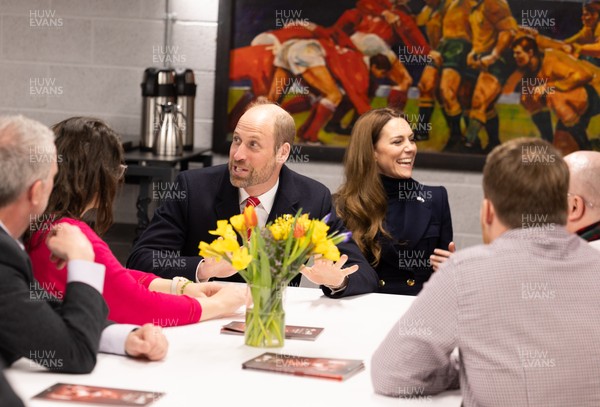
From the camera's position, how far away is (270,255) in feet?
7.48

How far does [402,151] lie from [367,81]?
115 centimetres

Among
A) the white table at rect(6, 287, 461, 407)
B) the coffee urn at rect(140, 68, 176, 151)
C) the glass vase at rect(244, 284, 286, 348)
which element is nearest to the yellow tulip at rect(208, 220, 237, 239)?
the glass vase at rect(244, 284, 286, 348)

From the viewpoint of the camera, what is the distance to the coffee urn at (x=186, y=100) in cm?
487

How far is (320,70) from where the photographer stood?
195 inches

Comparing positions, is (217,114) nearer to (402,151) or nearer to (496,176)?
(402,151)

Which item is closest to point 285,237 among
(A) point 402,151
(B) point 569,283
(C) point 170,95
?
(B) point 569,283

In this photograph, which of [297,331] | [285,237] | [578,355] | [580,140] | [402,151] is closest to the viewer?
[578,355]

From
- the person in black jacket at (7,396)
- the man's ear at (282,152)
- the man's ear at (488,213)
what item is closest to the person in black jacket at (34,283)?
the person in black jacket at (7,396)

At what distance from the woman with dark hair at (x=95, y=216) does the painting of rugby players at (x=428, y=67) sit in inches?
104

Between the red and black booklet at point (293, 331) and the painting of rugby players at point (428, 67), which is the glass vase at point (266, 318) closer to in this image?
the red and black booklet at point (293, 331)

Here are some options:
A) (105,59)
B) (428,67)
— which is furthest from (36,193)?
(105,59)

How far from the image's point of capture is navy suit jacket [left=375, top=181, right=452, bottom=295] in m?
3.72

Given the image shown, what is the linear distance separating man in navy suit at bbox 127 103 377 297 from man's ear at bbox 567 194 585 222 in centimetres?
70

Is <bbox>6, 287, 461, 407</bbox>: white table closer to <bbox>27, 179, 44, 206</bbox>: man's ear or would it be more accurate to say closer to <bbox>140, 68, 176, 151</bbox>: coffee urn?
<bbox>27, 179, 44, 206</bbox>: man's ear
